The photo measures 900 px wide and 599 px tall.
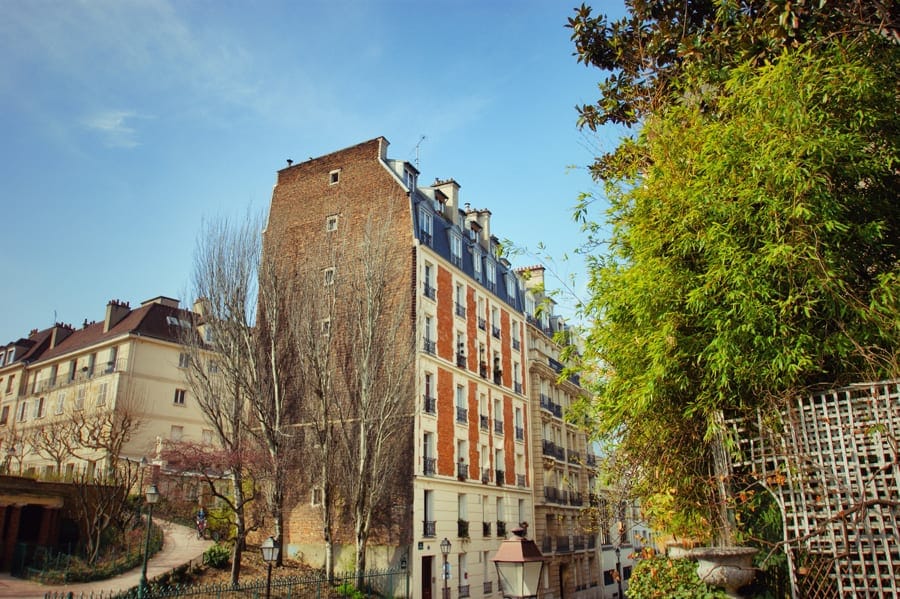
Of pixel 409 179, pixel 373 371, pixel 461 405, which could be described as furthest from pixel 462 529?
pixel 409 179

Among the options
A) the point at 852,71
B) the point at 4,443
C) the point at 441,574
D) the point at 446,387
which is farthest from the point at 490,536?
the point at 4,443

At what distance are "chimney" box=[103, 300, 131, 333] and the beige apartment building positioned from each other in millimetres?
54

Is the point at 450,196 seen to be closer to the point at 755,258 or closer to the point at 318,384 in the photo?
the point at 318,384

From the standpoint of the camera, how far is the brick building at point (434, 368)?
24734mm

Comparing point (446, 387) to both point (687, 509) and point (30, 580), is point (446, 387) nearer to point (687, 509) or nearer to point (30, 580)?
point (30, 580)

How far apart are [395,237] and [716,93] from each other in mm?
18815

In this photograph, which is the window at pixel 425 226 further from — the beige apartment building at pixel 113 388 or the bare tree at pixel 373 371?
the beige apartment building at pixel 113 388

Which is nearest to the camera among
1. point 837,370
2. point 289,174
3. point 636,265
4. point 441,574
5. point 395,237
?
point 837,370

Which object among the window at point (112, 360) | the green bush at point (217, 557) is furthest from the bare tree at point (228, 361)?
the window at point (112, 360)

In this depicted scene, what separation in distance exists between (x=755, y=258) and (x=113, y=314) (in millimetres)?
40796

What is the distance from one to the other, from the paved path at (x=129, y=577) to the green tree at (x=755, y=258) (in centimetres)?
1544

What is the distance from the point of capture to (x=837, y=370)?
318 inches

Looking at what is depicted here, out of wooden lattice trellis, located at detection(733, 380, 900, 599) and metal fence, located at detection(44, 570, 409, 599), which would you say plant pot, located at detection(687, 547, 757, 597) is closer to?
wooden lattice trellis, located at detection(733, 380, 900, 599)

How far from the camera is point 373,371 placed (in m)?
24.1
